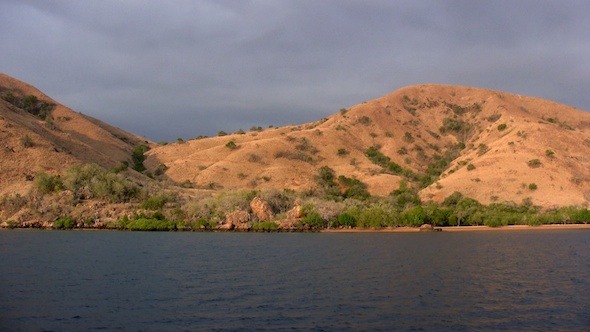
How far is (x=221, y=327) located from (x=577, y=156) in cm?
11090

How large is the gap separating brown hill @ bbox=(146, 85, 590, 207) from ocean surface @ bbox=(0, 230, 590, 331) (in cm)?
5226

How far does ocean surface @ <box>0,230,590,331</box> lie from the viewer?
80.5 ft

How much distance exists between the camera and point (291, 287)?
32.4 metres

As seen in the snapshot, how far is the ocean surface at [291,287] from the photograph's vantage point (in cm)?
2453

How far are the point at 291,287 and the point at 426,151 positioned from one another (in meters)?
116

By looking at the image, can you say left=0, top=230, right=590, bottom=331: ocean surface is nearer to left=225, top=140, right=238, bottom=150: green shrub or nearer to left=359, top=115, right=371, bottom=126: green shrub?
left=225, top=140, right=238, bottom=150: green shrub

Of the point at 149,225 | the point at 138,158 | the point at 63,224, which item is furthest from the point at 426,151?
the point at 63,224

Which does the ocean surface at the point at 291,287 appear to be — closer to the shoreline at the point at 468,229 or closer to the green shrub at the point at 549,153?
the shoreline at the point at 468,229

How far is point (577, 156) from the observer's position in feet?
381

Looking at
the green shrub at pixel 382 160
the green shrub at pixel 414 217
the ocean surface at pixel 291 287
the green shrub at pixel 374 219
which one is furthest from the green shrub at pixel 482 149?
the ocean surface at pixel 291 287

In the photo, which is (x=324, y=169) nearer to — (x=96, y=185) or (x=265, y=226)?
(x=265, y=226)

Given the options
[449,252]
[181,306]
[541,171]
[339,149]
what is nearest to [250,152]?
[339,149]

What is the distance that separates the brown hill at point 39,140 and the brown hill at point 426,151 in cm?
1341

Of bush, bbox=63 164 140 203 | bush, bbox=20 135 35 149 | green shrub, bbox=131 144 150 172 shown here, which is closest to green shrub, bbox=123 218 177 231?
bush, bbox=63 164 140 203
